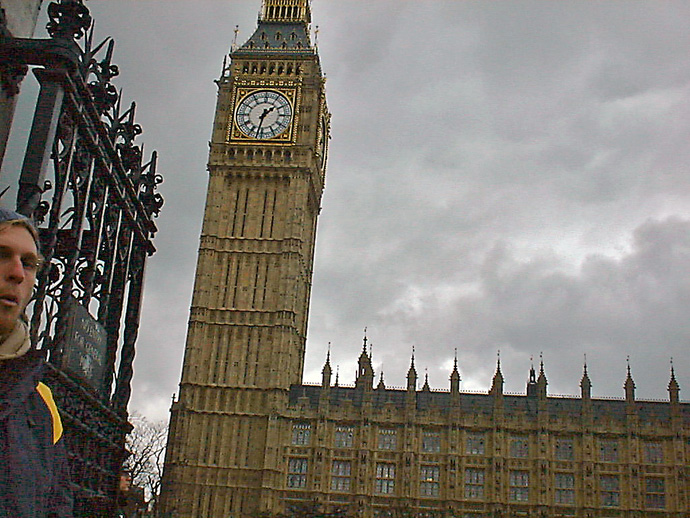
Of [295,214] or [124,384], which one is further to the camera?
[295,214]

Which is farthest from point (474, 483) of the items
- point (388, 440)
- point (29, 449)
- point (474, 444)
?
point (29, 449)

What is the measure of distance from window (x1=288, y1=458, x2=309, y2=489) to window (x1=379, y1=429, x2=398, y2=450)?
464 cm

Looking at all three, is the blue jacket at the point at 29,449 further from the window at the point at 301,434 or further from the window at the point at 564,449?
the window at the point at 564,449

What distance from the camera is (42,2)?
A: 925cm

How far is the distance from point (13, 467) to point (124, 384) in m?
8.60

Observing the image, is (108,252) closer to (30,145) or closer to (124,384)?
(124,384)

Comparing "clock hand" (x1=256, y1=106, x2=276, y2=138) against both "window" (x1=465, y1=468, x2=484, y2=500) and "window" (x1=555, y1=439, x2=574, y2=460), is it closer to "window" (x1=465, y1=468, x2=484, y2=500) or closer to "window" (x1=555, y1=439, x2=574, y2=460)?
"window" (x1=465, y1=468, x2=484, y2=500)

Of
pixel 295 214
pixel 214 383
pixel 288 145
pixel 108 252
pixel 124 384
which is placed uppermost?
pixel 288 145

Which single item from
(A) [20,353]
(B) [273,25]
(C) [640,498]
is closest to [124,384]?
(A) [20,353]

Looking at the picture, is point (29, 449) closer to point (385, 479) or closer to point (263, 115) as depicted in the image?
point (385, 479)

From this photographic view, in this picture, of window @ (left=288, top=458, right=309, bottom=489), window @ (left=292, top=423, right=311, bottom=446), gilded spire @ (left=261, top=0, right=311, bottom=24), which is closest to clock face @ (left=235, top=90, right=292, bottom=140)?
gilded spire @ (left=261, top=0, right=311, bottom=24)

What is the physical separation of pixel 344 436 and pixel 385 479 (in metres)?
3.47

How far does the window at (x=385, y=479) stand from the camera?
47.1 meters

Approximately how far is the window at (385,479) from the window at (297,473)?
13.9 feet
